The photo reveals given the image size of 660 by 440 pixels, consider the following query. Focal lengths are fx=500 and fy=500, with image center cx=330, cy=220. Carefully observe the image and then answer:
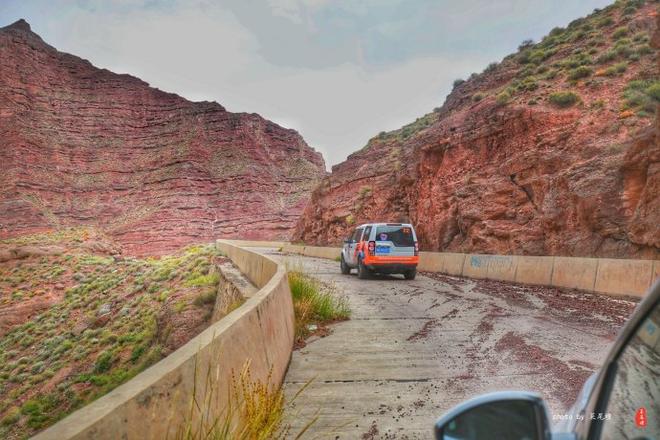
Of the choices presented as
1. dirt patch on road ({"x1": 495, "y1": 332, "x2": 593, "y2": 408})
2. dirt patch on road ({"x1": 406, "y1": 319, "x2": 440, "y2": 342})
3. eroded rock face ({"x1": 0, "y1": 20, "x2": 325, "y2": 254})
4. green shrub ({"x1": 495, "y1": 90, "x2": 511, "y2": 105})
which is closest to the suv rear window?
dirt patch on road ({"x1": 406, "y1": 319, "x2": 440, "y2": 342})

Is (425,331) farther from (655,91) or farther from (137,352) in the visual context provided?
(655,91)

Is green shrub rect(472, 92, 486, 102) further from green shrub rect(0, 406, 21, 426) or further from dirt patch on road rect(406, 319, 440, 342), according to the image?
green shrub rect(0, 406, 21, 426)

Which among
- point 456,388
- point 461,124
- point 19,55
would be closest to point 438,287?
point 456,388

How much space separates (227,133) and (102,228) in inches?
1134

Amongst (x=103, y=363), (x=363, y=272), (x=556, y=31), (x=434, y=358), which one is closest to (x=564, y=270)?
(x=363, y=272)

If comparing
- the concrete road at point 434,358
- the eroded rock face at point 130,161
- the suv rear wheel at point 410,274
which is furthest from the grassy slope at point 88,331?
the eroded rock face at point 130,161

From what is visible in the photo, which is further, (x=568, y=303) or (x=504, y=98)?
(x=504, y=98)

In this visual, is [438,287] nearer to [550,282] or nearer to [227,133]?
[550,282]

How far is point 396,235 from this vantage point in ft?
57.9

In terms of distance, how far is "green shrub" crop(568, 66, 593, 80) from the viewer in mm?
24750

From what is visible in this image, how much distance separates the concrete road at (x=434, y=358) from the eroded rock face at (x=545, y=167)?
257 inches

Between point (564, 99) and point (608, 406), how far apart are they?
2492cm

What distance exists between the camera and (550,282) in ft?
49.0

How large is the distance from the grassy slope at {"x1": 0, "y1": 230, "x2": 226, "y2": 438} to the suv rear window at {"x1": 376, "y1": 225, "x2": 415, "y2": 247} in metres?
7.05
